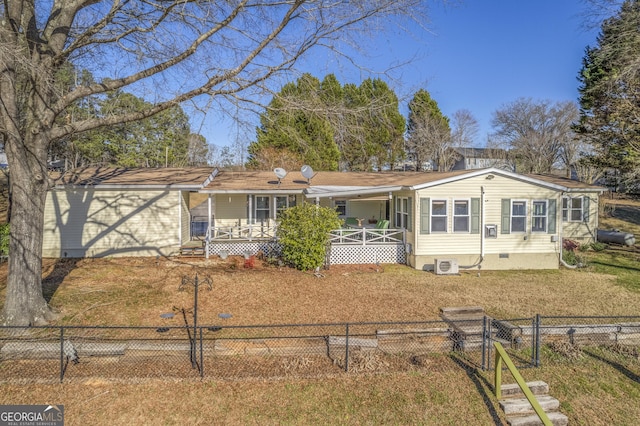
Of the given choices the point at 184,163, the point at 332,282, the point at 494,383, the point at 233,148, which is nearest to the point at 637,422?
the point at 494,383

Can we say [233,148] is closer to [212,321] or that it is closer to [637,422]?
[212,321]

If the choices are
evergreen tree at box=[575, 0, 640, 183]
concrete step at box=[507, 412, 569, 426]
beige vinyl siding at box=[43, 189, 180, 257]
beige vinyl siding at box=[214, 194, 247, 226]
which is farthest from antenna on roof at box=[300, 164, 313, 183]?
concrete step at box=[507, 412, 569, 426]

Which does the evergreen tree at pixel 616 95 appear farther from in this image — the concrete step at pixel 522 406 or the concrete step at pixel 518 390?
the concrete step at pixel 522 406

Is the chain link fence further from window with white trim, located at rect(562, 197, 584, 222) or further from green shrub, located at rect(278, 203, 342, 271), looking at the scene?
window with white trim, located at rect(562, 197, 584, 222)

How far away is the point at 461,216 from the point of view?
12742 millimetres

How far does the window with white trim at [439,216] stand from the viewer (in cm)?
1265

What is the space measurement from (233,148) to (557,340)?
7451 mm

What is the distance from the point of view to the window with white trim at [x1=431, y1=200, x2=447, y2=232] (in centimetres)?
1265

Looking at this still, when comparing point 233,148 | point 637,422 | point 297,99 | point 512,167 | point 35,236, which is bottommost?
point 637,422

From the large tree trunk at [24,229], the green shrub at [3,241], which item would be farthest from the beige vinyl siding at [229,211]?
the large tree trunk at [24,229]

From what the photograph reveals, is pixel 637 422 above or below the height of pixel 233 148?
below

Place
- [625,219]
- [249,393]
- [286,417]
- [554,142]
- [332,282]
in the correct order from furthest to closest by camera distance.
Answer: [554,142]
[625,219]
[332,282]
[249,393]
[286,417]

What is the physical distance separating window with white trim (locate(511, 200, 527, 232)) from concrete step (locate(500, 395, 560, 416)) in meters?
9.15

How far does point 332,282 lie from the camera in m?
10.6
